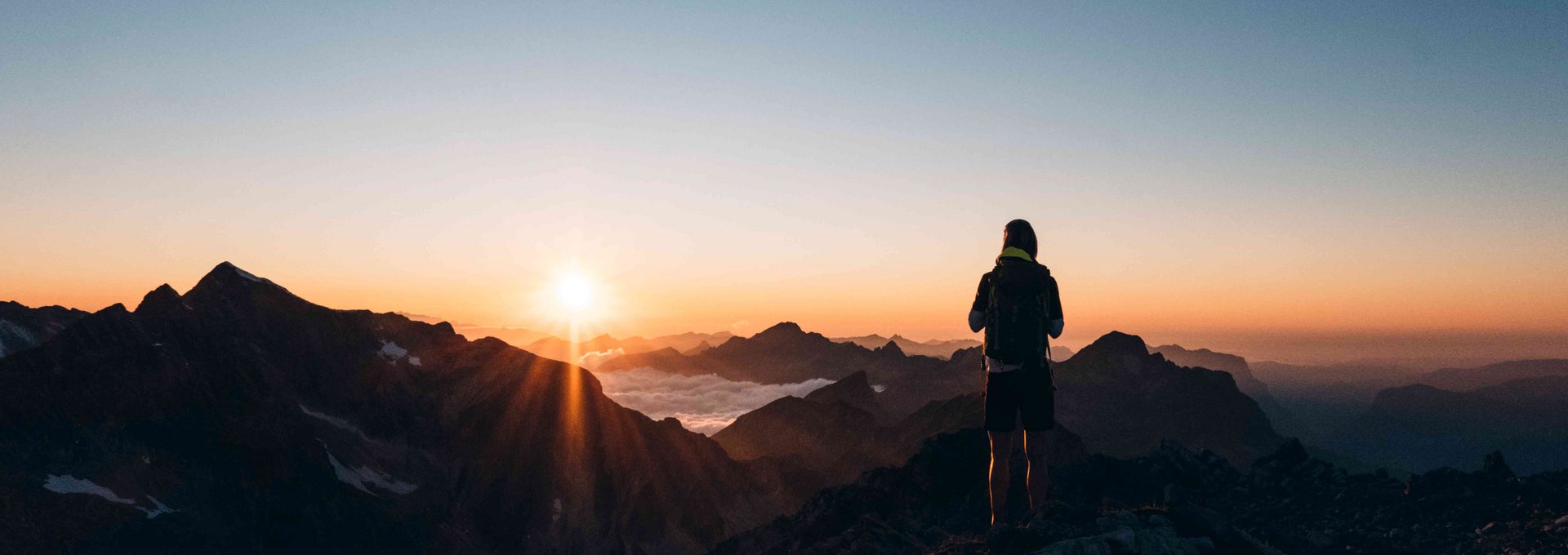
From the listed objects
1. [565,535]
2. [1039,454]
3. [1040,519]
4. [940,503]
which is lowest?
[565,535]

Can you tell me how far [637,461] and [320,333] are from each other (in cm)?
6802

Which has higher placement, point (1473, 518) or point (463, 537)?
point (1473, 518)

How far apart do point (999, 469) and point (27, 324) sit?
594 feet

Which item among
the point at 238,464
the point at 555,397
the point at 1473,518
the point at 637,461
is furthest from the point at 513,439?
the point at 1473,518

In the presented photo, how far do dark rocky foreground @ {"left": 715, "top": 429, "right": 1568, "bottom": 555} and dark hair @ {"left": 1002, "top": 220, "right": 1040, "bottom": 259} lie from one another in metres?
4.04

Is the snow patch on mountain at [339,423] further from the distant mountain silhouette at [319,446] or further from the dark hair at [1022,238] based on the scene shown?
the dark hair at [1022,238]

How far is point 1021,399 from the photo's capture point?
41.3ft

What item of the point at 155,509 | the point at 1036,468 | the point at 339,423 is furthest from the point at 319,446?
the point at 1036,468

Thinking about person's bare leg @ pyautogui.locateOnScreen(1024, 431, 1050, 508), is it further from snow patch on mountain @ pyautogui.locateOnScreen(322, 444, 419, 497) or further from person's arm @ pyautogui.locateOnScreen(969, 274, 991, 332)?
snow patch on mountain @ pyautogui.locateOnScreen(322, 444, 419, 497)

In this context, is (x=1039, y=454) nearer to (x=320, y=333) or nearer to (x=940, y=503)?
(x=940, y=503)

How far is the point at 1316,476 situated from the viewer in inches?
766

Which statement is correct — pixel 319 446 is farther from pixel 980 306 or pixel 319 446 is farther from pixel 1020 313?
pixel 1020 313

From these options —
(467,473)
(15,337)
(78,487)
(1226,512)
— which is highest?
(15,337)

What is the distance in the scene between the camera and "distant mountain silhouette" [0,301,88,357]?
135m
